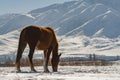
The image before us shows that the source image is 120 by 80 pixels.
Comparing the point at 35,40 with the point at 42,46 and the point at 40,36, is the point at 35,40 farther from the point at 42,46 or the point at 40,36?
the point at 42,46

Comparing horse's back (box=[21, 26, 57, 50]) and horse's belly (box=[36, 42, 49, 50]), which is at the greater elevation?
horse's back (box=[21, 26, 57, 50])

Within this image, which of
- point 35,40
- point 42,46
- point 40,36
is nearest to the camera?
point 35,40

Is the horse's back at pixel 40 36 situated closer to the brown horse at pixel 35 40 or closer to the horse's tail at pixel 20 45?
the brown horse at pixel 35 40

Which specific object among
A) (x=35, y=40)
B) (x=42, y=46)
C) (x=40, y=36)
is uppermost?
(x=40, y=36)

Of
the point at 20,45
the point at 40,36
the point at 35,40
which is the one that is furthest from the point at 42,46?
the point at 20,45

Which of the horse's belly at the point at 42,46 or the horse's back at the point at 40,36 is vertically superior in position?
the horse's back at the point at 40,36

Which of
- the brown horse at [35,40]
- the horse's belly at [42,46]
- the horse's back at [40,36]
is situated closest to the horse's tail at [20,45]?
the brown horse at [35,40]

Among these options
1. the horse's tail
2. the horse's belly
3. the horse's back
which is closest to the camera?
the horse's back

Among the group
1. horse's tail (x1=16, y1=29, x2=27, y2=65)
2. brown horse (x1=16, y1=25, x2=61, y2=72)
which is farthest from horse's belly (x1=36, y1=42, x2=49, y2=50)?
horse's tail (x1=16, y1=29, x2=27, y2=65)

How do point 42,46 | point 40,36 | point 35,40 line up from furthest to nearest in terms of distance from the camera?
point 42,46 < point 40,36 < point 35,40

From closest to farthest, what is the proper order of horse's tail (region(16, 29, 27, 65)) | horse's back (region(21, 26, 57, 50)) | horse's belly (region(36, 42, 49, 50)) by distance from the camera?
horse's back (region(21, 26, 57, 50))
horse's tail (region(16, 29, 27, 65))
horse's belly (region(36, 42, 49, 50))

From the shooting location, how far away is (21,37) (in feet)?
69.9

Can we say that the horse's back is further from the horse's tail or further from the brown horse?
the horse's tail

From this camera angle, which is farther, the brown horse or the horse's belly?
the horse's belly
